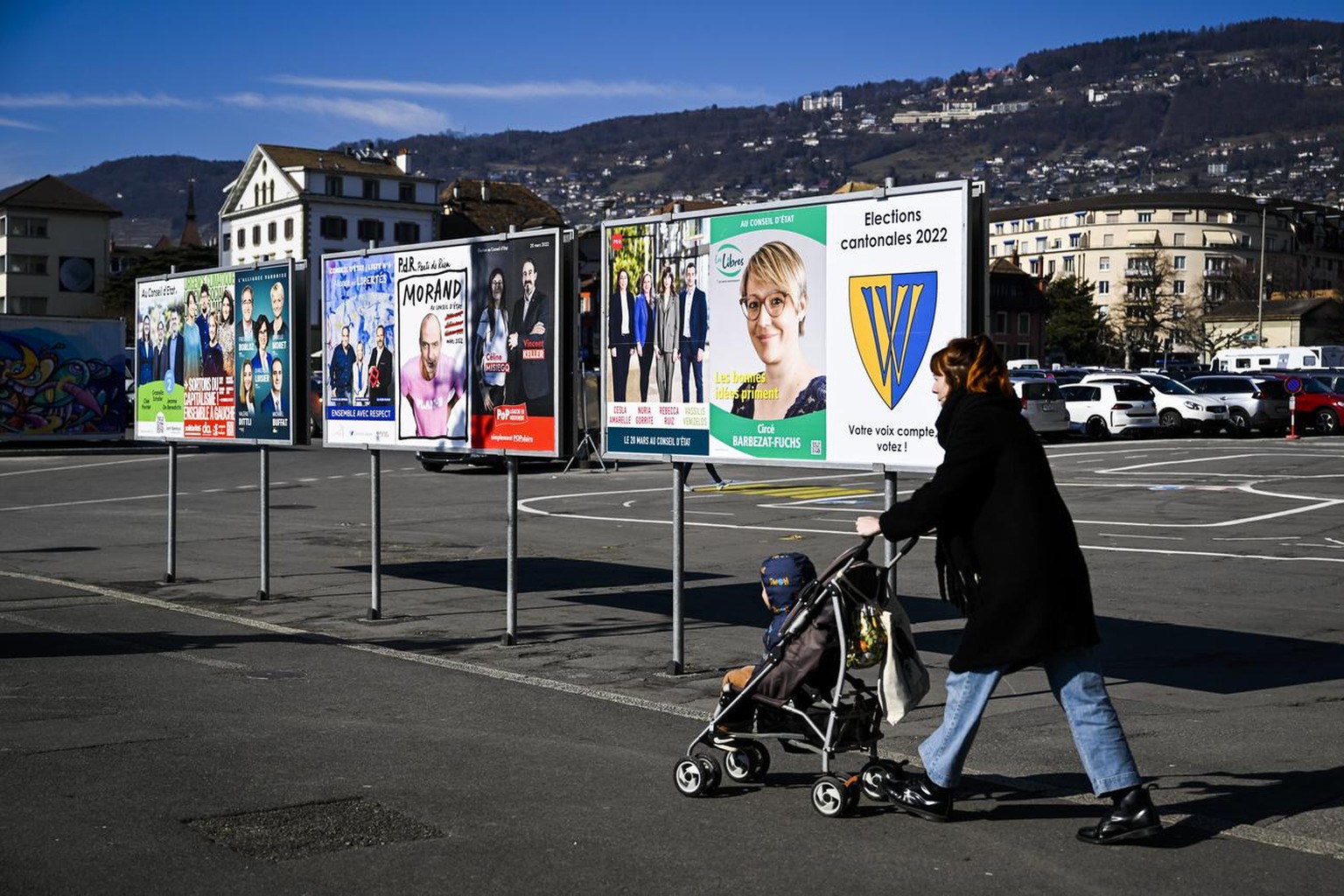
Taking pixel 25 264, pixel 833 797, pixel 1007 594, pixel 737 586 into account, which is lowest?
pixel 737 586

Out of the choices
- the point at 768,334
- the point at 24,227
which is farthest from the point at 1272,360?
the point at 24,227

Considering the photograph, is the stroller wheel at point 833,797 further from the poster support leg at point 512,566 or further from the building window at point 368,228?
the building window at point 368,228

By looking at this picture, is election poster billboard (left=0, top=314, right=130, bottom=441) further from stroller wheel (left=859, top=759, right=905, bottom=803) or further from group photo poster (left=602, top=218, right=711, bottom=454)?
stroller wheel (left=859, top=759, right=905, bottom=803)

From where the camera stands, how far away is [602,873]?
5625mm

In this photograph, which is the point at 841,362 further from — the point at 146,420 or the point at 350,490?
the point at 350,490

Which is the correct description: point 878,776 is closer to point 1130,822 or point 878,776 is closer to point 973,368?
point 1130,822

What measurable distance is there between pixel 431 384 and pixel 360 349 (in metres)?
1.18

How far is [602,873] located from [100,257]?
128070 millimetres

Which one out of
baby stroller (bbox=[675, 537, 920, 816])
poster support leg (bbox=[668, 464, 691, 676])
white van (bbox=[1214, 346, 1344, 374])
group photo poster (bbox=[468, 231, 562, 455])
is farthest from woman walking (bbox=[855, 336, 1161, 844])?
white van (bbox=[1214, 346, 1344, 374])

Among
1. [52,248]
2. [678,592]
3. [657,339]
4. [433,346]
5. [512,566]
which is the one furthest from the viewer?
[52,248]

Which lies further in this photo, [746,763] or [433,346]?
[433,346]

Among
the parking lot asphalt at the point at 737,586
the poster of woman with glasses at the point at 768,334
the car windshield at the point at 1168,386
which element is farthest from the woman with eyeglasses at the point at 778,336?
the car windshield at the point at 1168,386

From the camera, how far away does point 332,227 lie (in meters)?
112

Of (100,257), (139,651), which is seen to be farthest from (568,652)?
(100,257)
